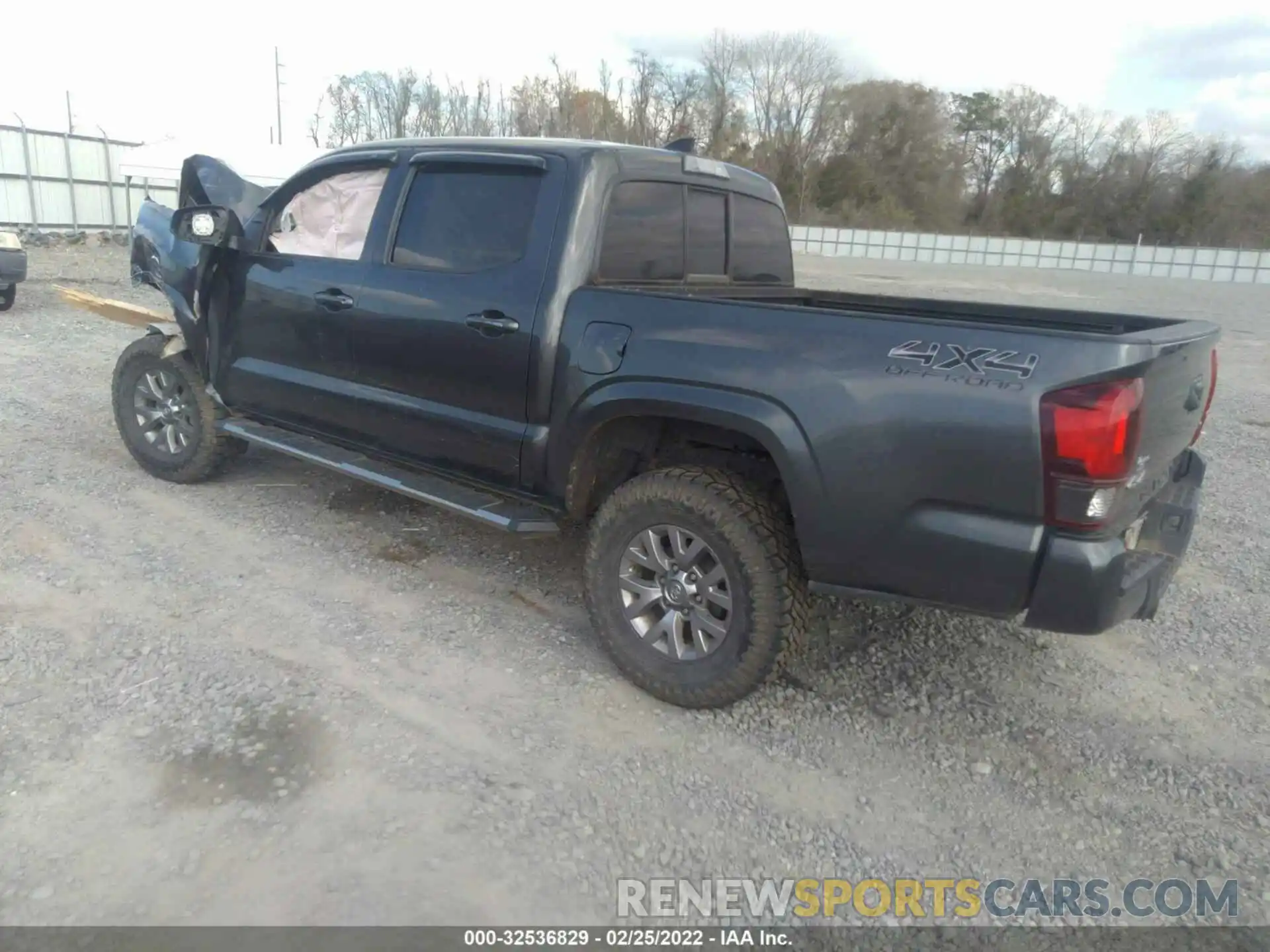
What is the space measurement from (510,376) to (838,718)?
5.98ft

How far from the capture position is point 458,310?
3.92m

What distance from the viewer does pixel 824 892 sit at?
263 centimetres

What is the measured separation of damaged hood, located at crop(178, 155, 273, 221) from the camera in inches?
212

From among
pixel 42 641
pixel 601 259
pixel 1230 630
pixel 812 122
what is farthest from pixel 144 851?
pixel 812 122

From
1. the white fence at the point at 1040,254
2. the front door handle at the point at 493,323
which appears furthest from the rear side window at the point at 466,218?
the white fence at the point at 1040,254

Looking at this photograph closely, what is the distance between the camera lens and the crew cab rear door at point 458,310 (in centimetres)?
378

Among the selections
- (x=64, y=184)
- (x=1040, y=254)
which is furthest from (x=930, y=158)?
(x=64, y=184)

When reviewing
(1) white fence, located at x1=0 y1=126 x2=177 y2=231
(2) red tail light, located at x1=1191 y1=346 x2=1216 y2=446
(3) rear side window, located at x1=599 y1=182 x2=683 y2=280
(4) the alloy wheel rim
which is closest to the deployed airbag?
(3) rear side window, located at x1=599 y1=182 x2=683 y2=280

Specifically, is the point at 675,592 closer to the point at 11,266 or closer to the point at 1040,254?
the point at 11,266

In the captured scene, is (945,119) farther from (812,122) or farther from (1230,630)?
(1230,630)

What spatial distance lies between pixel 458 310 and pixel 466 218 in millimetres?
444

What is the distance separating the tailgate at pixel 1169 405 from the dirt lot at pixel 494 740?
1.01m

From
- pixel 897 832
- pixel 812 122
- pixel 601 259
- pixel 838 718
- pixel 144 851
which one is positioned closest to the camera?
pixel 144 851

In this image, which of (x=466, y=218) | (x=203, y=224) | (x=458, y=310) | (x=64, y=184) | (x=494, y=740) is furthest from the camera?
(x=64, y=184)
